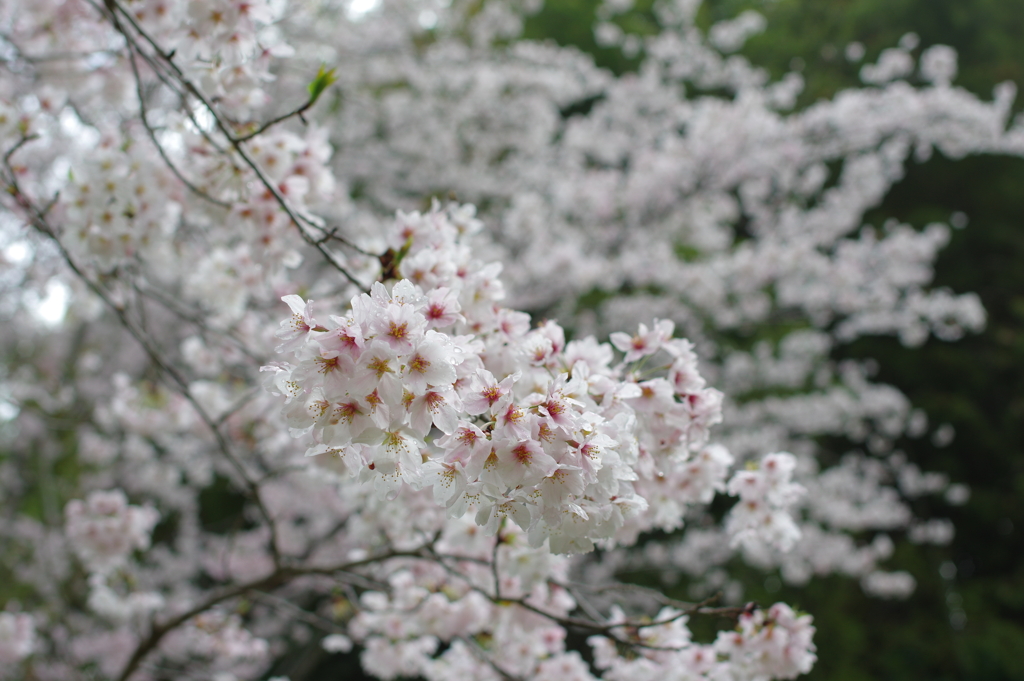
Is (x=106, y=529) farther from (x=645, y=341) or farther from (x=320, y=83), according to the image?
(x=645, y=341)

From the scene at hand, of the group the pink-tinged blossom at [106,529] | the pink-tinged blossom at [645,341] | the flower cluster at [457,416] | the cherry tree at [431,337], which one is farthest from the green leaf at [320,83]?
the pink-tinged blossom at [106,529]

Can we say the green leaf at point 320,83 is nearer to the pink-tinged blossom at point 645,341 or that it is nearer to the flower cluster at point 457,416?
the flower cluster at point 457,416

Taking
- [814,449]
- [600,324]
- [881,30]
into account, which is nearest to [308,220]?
[600,324]

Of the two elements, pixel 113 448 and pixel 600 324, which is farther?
pixel 600 324

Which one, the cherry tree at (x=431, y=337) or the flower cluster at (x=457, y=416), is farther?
the cherry tree at (x=431, y=337)

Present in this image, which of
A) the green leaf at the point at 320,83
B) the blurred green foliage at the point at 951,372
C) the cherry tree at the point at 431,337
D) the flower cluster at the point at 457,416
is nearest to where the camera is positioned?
the flower cluster at the point at 457,416

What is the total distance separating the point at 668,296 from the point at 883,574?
14.2 feet

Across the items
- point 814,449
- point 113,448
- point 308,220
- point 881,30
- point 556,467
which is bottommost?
point 556,467

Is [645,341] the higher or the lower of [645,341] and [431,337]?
the higher

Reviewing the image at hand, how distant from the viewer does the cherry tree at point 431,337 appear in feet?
3.97

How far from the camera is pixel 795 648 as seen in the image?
63.2 inches

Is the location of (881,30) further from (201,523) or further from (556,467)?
(201,523)

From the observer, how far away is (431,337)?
3.29 feet

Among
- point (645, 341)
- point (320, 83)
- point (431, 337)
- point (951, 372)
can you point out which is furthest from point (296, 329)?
point (951, 372)
